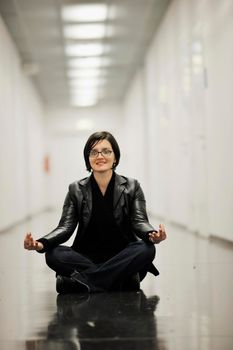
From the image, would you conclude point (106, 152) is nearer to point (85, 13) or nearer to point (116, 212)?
point (116, 212)

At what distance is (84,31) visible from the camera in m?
13.1

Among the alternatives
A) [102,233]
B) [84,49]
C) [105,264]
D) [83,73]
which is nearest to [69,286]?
[105,264]

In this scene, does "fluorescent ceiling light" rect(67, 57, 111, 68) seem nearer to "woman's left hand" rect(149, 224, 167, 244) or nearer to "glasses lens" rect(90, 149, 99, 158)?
"glasses lens" rect(90, 149, 99, 158)

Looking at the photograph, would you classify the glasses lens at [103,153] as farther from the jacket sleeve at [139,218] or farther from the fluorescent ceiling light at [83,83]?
the fluorescent ceiling light at [83,83]

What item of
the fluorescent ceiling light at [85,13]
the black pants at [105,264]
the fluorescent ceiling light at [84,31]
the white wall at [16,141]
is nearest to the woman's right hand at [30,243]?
the black pants at [105,264]

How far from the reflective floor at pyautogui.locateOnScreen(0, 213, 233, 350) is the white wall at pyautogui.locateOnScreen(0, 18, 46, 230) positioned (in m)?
6.74

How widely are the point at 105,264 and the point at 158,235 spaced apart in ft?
1.65

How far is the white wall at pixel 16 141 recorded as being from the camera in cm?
1192

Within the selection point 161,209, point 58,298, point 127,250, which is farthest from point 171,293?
point 161,209

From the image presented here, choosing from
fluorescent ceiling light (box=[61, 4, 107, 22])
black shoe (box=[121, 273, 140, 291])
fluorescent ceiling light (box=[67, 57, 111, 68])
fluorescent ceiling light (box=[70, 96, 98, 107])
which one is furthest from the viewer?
fluorescent ceiling light (box=[70, 96, 98, 107])

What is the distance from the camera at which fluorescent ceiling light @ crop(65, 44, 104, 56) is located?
14.4 m

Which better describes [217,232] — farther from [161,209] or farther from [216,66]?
[161,209]

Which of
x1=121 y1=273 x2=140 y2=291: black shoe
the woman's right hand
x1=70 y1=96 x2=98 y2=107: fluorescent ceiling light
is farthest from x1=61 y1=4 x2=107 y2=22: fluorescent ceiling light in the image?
x1=70 y1=96 x2=98 y2=107: fluorescent ceiling light

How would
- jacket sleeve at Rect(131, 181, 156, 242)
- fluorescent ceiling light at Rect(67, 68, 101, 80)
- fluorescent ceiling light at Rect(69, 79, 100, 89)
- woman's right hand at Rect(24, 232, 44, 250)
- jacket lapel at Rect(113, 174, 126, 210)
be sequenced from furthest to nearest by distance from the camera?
fluorescent ceiling light at Rect(69, 79, 100, 89) < fluorescent ceiling light at Rect(67, 68, 101, 80) < jacket lapel at Rect(113, 174, 126, 210) < jacket sleeve at Rect(131, 181, 156, 242) < woman's right hand at Rect(24, 232, 44, 250)
